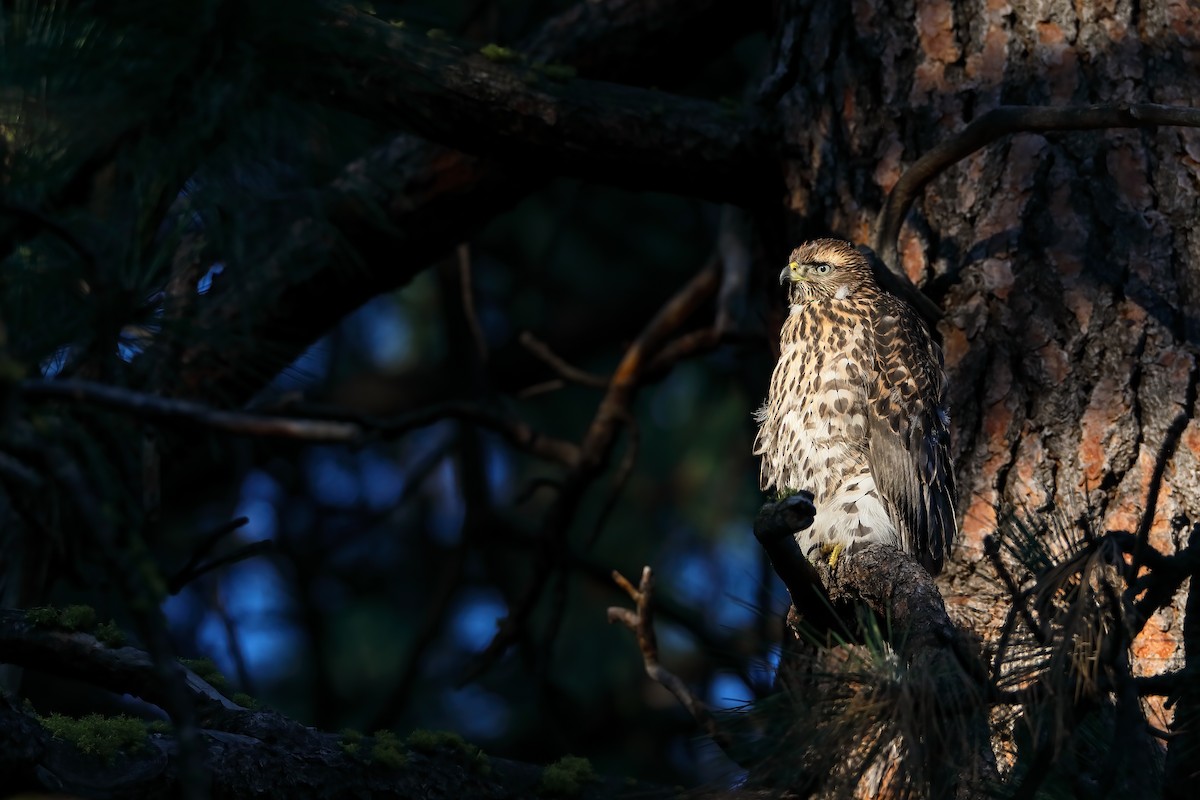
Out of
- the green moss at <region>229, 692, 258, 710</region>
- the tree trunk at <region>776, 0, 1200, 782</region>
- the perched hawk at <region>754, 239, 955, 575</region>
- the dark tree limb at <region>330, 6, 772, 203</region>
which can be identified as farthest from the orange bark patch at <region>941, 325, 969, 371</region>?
the green moss at <region>229, 692, 258, 710</region>

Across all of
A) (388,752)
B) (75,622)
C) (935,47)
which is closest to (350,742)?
(388,752)

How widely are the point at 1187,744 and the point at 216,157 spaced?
1937mm

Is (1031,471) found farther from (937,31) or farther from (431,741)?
(431,741)

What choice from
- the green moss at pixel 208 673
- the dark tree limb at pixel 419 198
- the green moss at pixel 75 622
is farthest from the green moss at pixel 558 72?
the green moss at pixel 75 622

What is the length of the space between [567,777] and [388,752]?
38 centimetres

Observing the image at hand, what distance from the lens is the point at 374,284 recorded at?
14.0ft

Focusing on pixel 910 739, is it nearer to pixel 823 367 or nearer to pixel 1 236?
pixel 1 236

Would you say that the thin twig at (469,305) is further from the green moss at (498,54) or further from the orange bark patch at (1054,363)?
the orange bark patch at (1054,363)

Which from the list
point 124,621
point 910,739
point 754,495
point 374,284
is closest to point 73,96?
point 910,739

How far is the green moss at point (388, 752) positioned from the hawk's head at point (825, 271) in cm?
178

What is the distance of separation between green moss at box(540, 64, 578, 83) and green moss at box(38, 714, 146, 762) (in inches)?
82.1

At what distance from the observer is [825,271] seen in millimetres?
3625

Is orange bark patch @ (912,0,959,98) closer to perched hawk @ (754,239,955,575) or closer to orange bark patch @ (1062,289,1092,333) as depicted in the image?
perched hawk @ (754,239,955,575)

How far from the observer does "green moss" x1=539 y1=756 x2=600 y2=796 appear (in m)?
2.61
